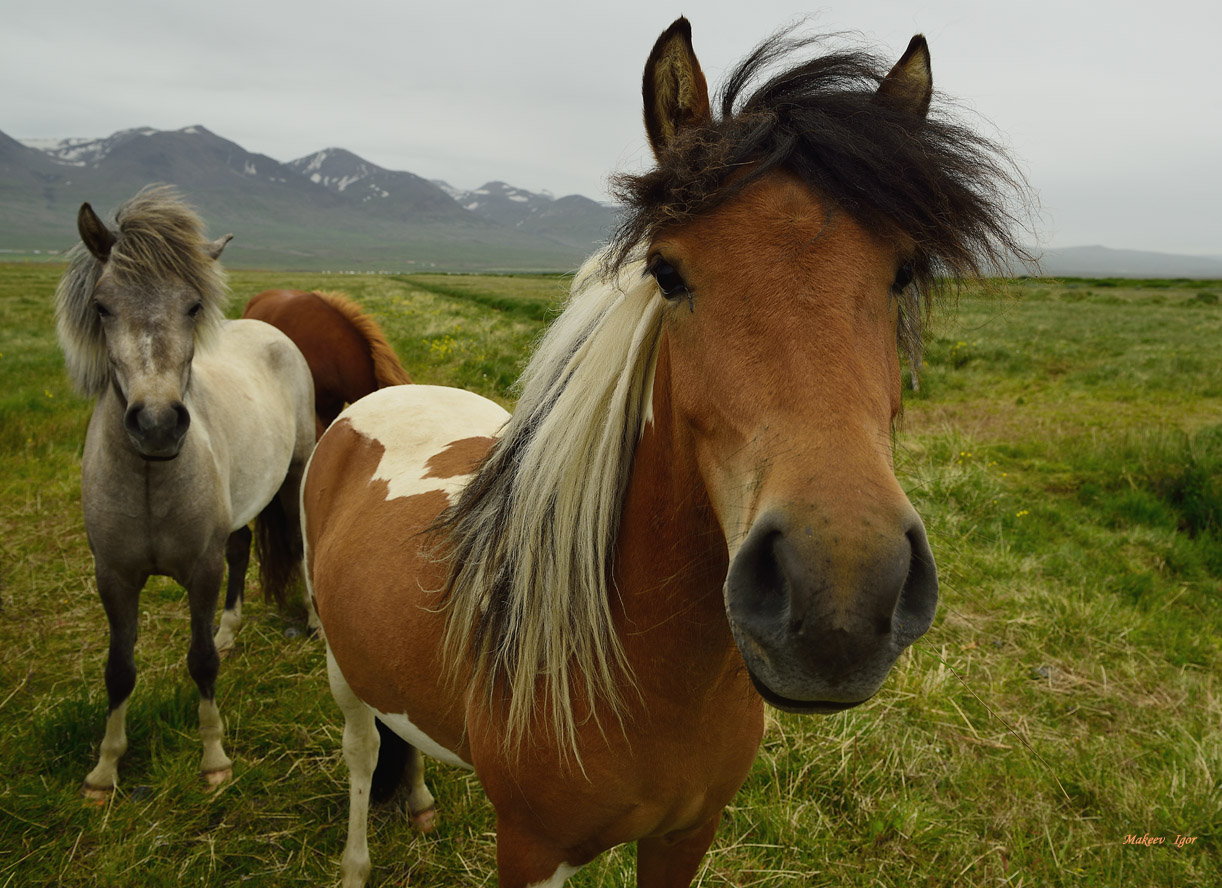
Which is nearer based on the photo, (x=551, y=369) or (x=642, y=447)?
(x=642, y=447)

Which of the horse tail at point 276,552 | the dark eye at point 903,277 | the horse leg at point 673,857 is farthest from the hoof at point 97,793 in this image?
the dark eye at point 903,277

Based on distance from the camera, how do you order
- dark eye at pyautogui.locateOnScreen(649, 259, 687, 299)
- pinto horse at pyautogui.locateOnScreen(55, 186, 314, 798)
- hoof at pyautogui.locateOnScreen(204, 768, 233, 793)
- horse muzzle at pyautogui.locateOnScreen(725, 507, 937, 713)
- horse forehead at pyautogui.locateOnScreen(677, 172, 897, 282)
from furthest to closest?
hoof at pyautogui.locateOnScreen(204, 768, 233, 793), pinto horse at pyautogui.locateOnScreen(55, 186, 314, 798), dark eye at pyautogui.locateOnScreen(649, 259, 687, 299), horse forehead at pyautogui.locateOnScreen(677, 172, 897, 282), horse muzzle at pyautogui.locateOnScreen(725, 507, 937, 713)

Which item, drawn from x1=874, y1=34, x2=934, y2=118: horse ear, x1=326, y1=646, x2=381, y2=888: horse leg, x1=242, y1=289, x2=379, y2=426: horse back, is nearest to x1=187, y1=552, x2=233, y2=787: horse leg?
x1=326, y1=646, x2=381, y2=888: horse leg

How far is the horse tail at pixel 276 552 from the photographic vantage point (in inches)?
184

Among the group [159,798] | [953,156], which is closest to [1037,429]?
[953,156]

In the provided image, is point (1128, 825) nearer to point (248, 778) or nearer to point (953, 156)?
point (953, 156)

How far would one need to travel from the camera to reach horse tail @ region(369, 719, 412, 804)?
10.00 feet

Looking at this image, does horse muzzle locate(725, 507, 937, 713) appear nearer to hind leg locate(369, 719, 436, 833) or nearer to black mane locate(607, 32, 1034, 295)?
black mane locate(607, 32, 1034, 295)

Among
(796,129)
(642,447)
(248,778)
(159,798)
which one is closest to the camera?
(796,129)

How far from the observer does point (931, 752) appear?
3357mm

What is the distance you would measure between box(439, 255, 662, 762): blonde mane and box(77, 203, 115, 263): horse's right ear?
8.83 ft

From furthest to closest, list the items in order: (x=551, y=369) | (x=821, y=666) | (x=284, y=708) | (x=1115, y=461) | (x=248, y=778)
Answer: (x=1115, y=461), (x=284, y=708), (x=248, y=778), (x=551, y=369), (x=821, y=666)

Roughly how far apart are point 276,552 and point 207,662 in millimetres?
1561

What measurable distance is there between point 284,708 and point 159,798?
74cm
